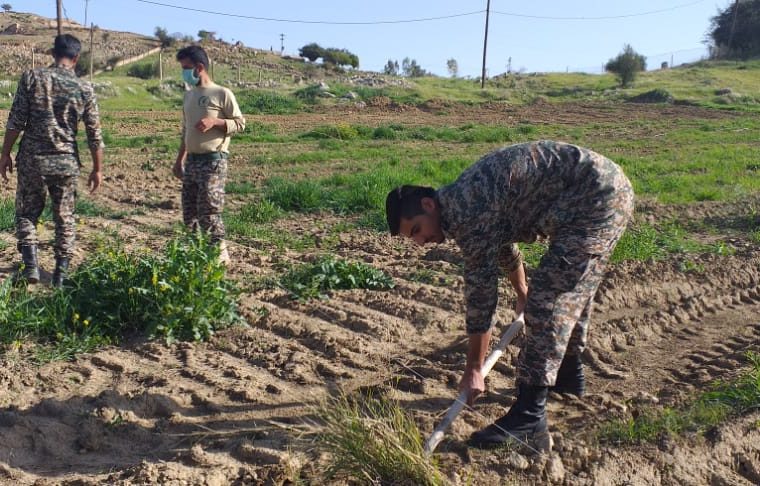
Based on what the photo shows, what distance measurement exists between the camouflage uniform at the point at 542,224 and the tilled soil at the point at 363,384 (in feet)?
1.98

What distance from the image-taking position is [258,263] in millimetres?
6516

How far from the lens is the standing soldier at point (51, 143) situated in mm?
5383

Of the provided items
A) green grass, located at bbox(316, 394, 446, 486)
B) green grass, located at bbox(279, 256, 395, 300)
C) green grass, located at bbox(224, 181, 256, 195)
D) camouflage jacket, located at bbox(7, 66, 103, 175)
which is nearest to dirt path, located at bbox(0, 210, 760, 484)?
green grass, located at bbox(279, 256, 395, 300)

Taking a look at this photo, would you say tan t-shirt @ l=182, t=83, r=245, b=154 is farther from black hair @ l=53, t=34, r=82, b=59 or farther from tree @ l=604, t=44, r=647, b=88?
tree @ l=604, t=44, r=647, b=88

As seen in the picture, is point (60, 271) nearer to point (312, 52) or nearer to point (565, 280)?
point (565, 280)

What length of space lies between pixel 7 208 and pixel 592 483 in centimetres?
650

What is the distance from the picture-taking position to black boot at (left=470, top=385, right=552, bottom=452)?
355 centimetres

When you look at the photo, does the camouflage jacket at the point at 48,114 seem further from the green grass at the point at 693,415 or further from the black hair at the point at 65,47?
the green grass at the point at 693,415

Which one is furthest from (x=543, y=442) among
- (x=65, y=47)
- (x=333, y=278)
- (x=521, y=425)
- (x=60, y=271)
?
(x=65, y=47)

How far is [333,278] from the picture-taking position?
579 cm

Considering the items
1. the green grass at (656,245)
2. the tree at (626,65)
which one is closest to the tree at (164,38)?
the tree at (626,65)

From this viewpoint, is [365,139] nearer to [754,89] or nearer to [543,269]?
[543,269]

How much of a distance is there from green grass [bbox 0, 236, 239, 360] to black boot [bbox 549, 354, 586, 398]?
2123 mm

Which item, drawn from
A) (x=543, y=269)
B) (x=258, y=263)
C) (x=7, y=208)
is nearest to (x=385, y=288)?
(x=258, y=263)
